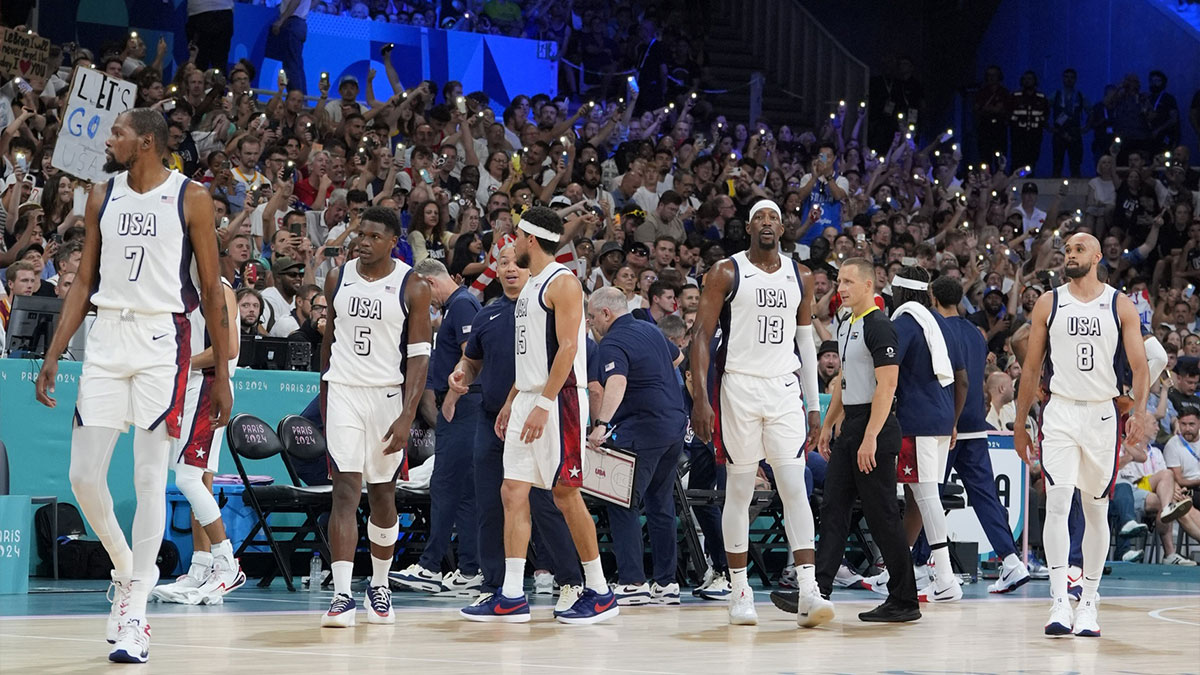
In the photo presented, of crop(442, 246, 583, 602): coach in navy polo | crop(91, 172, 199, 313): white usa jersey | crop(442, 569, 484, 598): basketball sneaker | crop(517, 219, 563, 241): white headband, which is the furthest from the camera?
crop(442, 569, 484, 598): basketball sneaker

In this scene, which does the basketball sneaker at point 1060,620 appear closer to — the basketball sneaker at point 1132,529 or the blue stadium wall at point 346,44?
the basketball sneaker at point 1132,529

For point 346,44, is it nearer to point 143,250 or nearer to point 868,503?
point 868,503

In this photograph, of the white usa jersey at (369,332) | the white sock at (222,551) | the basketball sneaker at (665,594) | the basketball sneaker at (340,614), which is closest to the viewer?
the basketball sneaker at (340,614)

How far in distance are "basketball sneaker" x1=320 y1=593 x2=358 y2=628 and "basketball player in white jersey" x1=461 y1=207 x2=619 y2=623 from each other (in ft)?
2.56

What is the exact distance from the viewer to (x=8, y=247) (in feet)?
42.9

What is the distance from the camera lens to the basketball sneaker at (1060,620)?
848cm

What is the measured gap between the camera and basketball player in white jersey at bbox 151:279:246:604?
9.38m

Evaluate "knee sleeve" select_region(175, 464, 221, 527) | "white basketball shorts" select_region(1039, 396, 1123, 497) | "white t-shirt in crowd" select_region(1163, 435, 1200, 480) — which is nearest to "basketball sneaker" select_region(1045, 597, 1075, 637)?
"white basketball shorts" select_region(1039, 396, 1123, 497)

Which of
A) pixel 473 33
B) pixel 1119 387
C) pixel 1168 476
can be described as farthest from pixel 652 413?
pixel 473 33

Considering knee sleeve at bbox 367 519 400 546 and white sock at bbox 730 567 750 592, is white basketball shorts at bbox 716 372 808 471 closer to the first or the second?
white sock at bbox 730 567 750 592

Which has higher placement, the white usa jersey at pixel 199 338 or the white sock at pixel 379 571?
the white usa jersey at pixel 199 338

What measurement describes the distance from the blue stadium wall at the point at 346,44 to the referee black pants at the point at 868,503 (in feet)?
39.7

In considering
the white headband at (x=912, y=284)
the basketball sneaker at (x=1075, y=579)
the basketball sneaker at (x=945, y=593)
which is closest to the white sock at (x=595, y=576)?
the basketball sneaker at (x=945, y=593)

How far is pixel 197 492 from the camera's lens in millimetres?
9562
